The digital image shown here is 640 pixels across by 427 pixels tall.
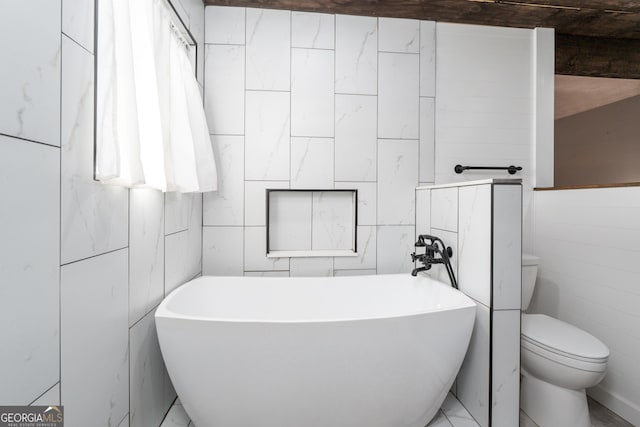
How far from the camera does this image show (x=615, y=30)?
243 cm

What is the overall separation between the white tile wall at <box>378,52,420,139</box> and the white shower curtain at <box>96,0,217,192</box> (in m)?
1.25

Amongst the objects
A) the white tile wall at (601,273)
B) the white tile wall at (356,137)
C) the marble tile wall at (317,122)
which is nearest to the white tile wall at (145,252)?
the marble tile wall at (317,122)

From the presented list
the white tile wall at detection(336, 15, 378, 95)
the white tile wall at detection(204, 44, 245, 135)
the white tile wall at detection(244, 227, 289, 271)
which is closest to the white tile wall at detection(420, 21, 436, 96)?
the white tile wall at detection(336, 15, 378, 95)

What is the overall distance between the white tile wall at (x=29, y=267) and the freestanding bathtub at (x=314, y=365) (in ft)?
1.49

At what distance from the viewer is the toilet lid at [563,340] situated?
4.75 ft

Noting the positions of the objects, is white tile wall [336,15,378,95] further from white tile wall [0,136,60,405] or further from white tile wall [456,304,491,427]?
white tile wall [0,136,60,405]

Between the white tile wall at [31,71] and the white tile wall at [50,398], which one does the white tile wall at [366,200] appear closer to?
the white tile wall at [31,71]

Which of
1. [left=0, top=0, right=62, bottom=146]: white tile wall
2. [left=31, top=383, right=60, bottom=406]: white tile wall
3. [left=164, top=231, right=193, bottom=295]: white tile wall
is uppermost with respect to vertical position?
[left=0, top=0, right=62, bottom=146]: white tile wall

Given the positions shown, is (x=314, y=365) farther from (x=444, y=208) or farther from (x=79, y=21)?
(x=79, y=21)

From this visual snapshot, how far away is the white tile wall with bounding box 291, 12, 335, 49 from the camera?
2164mm

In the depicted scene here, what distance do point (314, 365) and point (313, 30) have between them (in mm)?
2110

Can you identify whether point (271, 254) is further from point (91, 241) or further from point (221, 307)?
point (91, 241)

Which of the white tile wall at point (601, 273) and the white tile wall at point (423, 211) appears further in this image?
the white tile wall at point (423, 211)

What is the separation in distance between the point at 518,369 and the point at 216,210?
6.43 ft
